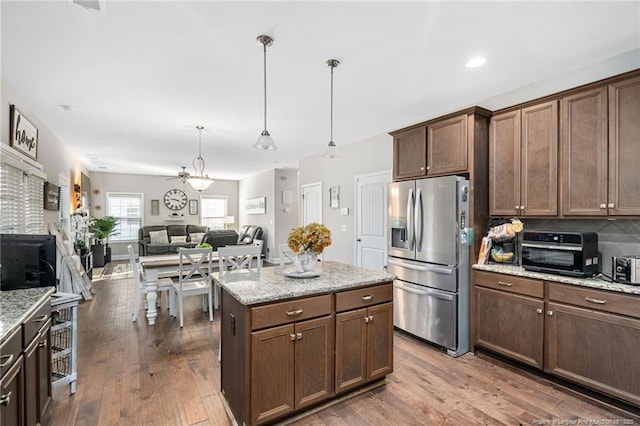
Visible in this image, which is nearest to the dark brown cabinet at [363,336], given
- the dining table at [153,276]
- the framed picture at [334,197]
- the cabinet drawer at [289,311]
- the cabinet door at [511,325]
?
the cabinet drawer at [289,311]

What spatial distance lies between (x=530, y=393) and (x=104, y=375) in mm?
3396

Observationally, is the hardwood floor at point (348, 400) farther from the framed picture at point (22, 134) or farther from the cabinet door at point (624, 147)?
the framed picture at point (22, 134)

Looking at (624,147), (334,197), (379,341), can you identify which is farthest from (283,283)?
(334,197)

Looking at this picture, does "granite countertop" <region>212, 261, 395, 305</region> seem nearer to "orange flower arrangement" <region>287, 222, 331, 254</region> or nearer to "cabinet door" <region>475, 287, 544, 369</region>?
"orange flower arrangement" <region>287, 222, 331, 254</region>

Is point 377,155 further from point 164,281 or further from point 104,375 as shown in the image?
point 104,375

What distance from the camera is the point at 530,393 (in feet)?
7.84

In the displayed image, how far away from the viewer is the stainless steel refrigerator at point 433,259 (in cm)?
300

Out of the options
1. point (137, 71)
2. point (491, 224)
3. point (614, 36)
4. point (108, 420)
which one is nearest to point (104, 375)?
point (108, 420)

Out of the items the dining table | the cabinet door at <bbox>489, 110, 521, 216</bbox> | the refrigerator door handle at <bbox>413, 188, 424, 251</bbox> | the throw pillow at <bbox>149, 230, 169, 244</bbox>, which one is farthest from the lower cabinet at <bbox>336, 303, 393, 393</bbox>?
the throw pillow at <bbox>149, 230, 169, 244</bbox>

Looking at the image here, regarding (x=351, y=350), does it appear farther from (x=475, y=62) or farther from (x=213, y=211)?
(x=213, y=211)

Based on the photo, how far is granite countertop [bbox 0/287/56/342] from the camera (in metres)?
1.42

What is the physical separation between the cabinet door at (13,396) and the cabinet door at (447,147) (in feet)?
11.2

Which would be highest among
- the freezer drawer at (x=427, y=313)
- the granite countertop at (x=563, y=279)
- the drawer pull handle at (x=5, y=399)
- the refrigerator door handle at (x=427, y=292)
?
the granite countertop at (x=563, y=279)

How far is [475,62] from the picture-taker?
2.56 m
